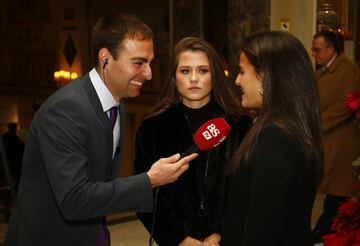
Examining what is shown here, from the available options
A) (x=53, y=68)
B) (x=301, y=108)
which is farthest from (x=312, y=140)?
(x=53, y=68)

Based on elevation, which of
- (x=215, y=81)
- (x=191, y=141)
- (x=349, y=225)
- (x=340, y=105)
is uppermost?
(x=215, y=81)

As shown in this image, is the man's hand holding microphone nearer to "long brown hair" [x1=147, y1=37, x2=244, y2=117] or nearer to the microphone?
the microphone

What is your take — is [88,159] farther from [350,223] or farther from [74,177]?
[350,223]

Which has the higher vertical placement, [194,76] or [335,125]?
A: [194,76]

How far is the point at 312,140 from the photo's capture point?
174 centimetres

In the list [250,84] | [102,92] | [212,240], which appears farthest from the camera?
[212,240]

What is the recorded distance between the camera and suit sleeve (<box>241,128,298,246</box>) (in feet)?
5.45

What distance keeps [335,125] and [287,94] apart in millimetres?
2969

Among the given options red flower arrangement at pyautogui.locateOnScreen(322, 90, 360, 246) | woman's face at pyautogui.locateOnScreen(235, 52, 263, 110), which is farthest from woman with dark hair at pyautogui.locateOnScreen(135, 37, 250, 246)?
red flower arrangement at pyautogui.locateOnScreen(322, 90, 360, 246)

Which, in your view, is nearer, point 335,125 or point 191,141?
point 191,141

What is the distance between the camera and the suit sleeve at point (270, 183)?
1.66 m

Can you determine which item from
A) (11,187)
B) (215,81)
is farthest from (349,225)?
(11,187)

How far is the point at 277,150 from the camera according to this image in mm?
1661

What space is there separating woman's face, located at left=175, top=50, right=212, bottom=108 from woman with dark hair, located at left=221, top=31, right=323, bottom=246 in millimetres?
691
